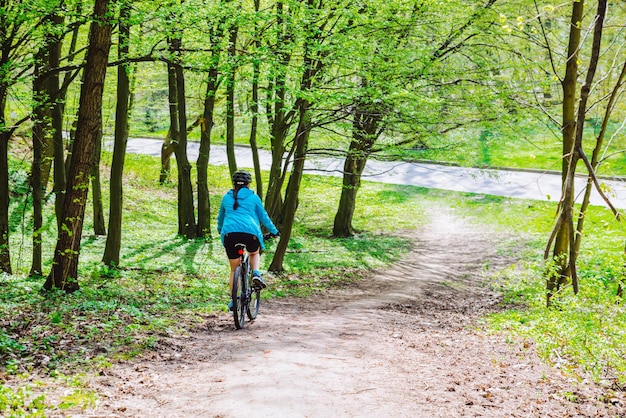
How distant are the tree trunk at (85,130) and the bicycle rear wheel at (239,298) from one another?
2589mm

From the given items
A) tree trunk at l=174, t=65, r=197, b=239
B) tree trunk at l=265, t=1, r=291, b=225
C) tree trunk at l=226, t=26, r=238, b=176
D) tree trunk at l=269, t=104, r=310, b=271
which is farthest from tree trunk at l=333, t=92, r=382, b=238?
tree trunk at l=174, t=65, r=197, b=239

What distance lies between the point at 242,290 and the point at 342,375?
2.52 metres

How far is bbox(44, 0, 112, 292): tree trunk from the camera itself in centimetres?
846

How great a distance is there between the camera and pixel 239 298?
26.3ft

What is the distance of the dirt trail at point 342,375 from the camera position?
200 inches

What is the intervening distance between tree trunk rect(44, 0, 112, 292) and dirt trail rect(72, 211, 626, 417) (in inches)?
94.8

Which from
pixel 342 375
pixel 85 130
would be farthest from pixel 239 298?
pixel 85 130

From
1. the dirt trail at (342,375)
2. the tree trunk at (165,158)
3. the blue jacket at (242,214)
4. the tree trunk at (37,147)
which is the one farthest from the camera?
the tree trunk at (165,158)

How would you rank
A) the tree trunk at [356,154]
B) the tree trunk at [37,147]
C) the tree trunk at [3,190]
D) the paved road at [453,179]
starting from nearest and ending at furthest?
1. the tree trunk at [37,147]
2. the tree trunk at [3,190]
3. the tree trunk at [356,154]
4. the paved road at [453,179]

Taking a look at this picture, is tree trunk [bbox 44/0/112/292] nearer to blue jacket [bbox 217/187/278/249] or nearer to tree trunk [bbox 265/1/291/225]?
blue jacket [bbox 217/187/278/249]

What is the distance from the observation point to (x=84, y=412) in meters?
4.83

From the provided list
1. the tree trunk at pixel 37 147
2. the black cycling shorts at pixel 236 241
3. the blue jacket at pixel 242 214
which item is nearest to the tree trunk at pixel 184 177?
the tree trunk at pixel 37 147

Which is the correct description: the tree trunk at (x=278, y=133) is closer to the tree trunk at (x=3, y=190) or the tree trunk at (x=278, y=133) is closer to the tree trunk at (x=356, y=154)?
the tree trunk at (x=356, y=154)

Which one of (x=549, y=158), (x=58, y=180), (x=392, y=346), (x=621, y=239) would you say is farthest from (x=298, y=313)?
(x=549, y=158)
